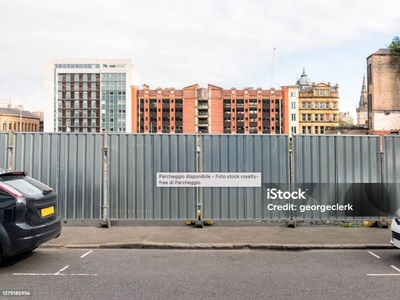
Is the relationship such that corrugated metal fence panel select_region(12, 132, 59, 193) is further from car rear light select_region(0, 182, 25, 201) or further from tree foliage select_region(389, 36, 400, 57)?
tree foliage select_region(389, 36, 400, 57)

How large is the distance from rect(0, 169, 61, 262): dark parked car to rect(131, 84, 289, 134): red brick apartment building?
10802 centimetres

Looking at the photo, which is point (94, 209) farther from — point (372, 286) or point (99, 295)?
point (372, 286)

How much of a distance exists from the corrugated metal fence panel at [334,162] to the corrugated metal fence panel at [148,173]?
9.62 ft

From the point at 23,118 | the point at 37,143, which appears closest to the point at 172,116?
the point at 23,118

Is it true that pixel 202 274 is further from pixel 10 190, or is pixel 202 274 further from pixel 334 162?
pixel 334 162

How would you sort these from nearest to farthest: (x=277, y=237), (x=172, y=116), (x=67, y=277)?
(x=67, y=277), (x=277, y=237), (x=172, y=116)

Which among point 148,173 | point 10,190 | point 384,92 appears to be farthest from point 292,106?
point 10,190

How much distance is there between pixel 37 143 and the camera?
8992 millimetres

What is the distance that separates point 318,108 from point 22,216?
115 m

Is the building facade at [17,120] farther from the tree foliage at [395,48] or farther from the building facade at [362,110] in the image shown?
the building facade at [362,110]

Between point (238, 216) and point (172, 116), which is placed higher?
point (172, 116)

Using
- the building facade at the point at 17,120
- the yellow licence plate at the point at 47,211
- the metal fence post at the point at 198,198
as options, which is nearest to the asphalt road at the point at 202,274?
the yellow licence plate at the point at 47,211

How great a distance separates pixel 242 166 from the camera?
9055 millimetres

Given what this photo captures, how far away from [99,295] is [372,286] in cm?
394
